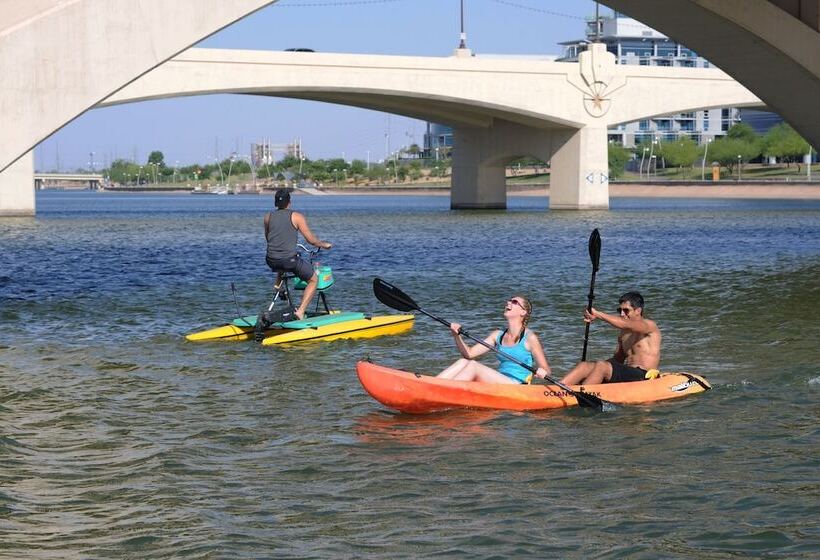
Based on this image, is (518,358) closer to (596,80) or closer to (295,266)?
(295,266)

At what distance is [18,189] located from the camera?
206 ft

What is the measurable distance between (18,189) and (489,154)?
25288 mm

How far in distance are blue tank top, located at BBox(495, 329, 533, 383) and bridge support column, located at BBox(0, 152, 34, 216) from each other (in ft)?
167

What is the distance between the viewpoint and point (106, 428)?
11953 mm

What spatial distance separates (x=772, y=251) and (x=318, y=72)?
87.5 ft

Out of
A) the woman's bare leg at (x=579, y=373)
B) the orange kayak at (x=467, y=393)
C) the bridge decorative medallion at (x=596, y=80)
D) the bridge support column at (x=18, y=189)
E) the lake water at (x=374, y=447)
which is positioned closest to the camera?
the lake water at (x=374, y=447)

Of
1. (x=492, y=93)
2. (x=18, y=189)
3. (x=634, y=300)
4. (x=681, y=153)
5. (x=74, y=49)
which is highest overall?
(x=492, y=93)

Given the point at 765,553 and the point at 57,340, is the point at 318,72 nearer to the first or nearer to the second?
the point at 57,340

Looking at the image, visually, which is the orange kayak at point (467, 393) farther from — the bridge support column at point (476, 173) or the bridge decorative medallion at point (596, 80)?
the bridge support column at point (476, 173)

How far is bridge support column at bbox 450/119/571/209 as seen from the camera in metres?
73.1

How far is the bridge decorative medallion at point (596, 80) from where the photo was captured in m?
69.8

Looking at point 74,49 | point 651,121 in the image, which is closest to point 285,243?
point 74,49

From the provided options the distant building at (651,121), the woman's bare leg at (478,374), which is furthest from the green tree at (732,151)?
the woman's bare leg at (478,374)

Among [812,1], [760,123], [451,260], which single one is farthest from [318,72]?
[760,123]
